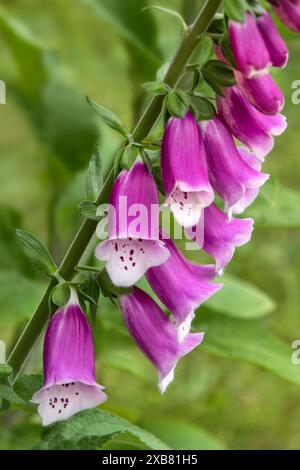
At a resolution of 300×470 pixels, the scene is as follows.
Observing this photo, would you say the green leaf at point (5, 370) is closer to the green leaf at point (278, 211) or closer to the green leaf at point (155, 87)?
the green leaf at point (155, 87)

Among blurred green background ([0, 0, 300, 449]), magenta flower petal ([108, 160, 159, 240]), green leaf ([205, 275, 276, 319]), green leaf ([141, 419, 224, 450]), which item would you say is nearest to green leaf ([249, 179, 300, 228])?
blurred green background ([0, 0, 300, 449])

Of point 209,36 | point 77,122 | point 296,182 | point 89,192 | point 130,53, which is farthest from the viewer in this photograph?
point 296,182

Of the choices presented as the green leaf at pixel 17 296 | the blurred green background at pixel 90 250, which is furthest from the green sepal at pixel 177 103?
the green leaf at pixel 17 296

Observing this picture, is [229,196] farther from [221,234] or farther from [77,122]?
[77,122]

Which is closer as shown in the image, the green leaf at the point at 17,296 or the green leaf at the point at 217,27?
the green leaf at the point at 217,27

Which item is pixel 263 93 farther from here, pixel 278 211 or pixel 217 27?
pixel 278 211

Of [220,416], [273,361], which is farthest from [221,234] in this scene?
[220,416]

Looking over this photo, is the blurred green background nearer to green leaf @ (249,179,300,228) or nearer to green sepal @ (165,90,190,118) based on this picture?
green leaf @ (249,179,300,228)

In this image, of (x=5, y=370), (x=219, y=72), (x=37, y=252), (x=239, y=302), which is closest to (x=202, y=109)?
(x=219, y=72)
